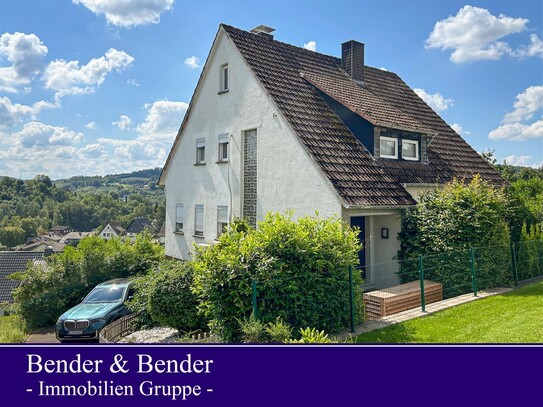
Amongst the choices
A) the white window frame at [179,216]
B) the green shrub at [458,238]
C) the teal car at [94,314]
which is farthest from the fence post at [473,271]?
the white window frame at [179,216]

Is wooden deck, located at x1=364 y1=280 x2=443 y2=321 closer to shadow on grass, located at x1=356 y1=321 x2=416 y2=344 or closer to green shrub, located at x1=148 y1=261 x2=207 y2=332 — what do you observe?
shadow on grass, located at x1=356 y1=321 x2=416 y2=344

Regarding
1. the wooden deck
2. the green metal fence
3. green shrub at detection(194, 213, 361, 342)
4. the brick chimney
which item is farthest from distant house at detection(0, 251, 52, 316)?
the wooden deck

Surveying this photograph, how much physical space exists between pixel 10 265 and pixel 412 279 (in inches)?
1335

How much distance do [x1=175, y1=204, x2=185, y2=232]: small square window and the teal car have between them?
629 cm

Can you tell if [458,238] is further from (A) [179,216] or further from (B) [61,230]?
(B) [61,230]

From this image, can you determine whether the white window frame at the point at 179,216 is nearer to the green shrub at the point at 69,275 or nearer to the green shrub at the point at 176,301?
the green shrub at the point at 69,275

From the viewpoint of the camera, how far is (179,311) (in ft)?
34.4

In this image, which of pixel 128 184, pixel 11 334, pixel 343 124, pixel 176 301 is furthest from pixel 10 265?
pixel 128 184

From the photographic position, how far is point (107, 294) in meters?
14.3

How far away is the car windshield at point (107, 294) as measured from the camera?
552 inches

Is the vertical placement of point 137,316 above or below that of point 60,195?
below

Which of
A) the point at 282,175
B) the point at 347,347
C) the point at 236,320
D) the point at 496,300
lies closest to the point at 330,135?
the point at 282,175

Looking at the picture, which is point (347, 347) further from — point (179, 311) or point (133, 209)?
point (133, 209)

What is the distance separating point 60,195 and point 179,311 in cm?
9831
